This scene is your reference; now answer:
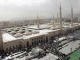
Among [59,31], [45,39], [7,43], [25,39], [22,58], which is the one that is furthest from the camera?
[59,31]

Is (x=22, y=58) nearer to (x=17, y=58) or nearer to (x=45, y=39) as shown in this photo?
(x=17, y=58)

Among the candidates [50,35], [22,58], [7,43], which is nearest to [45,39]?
[50,35]

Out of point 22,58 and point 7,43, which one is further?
point 7,43

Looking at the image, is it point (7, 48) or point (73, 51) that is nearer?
point (73, 51)

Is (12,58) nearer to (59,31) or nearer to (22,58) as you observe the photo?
(22,58)

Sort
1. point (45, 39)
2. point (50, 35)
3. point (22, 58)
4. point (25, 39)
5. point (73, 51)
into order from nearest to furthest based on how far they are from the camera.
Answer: point (22, 58), point (73, 51), point (25, 39), point (45, 39), point (50, 35)

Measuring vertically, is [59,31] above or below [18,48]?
above

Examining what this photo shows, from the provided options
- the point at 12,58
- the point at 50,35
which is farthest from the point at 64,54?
the point at 50,35

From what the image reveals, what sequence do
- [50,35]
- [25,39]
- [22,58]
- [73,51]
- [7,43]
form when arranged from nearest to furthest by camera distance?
[22,58], [73,51], [7,43], [25,39], [50,35]

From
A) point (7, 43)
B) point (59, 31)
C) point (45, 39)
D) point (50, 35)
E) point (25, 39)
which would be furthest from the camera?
point (59, 31)
